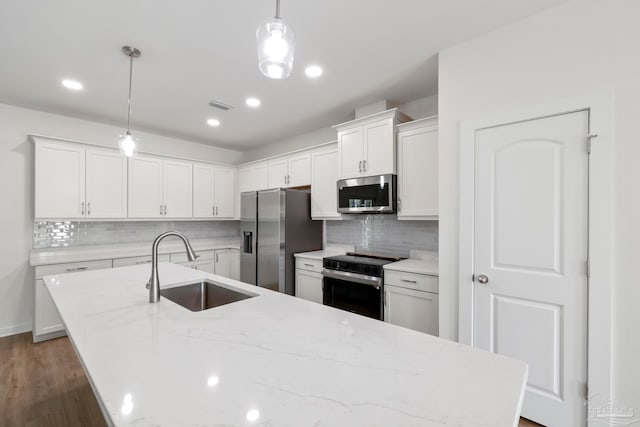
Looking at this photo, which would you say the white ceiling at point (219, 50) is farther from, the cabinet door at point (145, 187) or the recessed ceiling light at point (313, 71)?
the cabinet door at point (145, 187)

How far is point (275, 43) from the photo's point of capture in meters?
1.10

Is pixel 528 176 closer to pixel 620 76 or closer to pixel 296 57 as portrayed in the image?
pixel 620 76

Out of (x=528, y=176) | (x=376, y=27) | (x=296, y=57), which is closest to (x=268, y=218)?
(x=296, y=57)

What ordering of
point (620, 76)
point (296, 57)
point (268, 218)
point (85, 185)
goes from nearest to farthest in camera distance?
point (620, 76) → point (296, 57) → point (85, 185) → point (268, 218)

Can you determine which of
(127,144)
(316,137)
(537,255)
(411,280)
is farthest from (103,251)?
(537,255)

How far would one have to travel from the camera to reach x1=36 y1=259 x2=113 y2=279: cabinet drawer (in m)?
3.16

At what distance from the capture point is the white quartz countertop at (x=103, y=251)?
3322mm

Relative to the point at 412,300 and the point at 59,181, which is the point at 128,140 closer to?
the point at 59,181

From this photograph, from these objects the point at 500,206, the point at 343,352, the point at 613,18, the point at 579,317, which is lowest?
the point at 579,317

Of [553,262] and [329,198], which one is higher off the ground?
[329,198]

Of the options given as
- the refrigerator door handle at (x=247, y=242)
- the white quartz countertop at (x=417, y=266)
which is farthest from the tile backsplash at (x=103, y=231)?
the white quartz countertop at (x=417, y=266)

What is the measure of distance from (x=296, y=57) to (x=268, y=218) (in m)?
2.10

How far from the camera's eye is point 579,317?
1.70 meters

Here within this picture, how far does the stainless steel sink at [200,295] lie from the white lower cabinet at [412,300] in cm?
151
